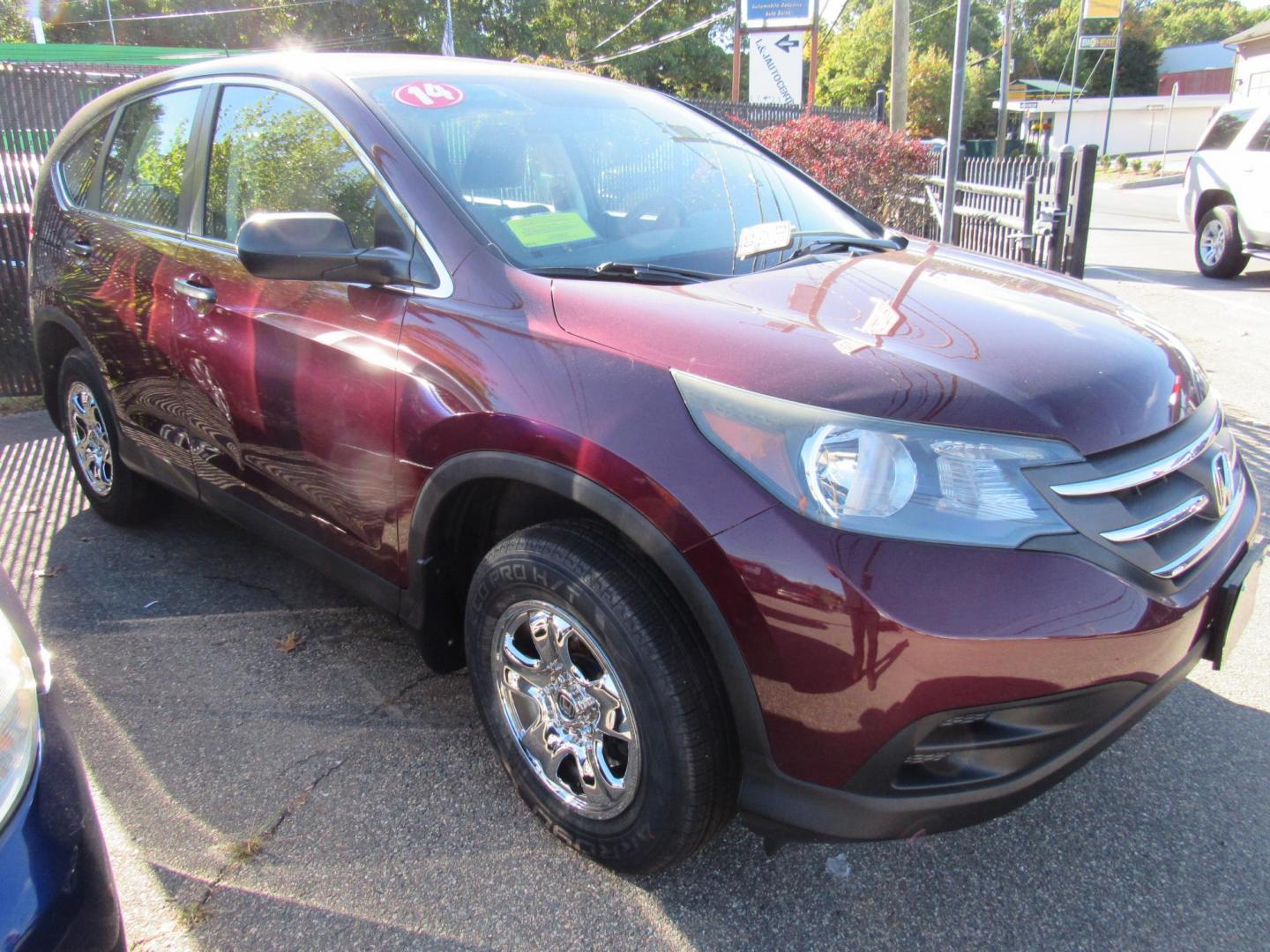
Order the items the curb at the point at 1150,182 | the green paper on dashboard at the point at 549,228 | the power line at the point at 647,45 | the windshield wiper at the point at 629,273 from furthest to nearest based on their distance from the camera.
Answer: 1. the power line at the point at 647,45
2. the curb at the point at 1150,182
3. the green paper on dashboard at the point at 549,228
4. the windshield wiper at the point at 629,273

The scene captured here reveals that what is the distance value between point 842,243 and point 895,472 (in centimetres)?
139

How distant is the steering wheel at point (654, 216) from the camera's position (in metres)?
2.70

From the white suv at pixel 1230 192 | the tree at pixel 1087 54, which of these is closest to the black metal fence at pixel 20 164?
the white suv at pixel 1230 192

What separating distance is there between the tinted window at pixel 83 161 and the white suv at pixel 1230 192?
10.5m

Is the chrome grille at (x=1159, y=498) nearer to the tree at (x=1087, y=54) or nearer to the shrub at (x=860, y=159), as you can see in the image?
the shrub at (x=860, y=159)

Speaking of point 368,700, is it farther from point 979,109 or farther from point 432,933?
point 979,109

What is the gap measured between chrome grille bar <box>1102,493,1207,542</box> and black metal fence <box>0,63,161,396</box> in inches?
269

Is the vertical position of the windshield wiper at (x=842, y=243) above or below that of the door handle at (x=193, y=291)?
above

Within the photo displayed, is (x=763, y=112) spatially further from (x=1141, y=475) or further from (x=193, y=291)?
(x=1141, y=475)

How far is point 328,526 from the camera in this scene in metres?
2.79

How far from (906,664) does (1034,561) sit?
299 millimetres

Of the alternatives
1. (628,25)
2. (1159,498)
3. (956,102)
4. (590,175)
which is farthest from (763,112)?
(628,25)

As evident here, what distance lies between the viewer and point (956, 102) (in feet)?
19.1

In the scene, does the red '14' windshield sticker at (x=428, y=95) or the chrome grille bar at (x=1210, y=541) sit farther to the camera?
the red '14' windshield sticker at (x=428, y=95)
